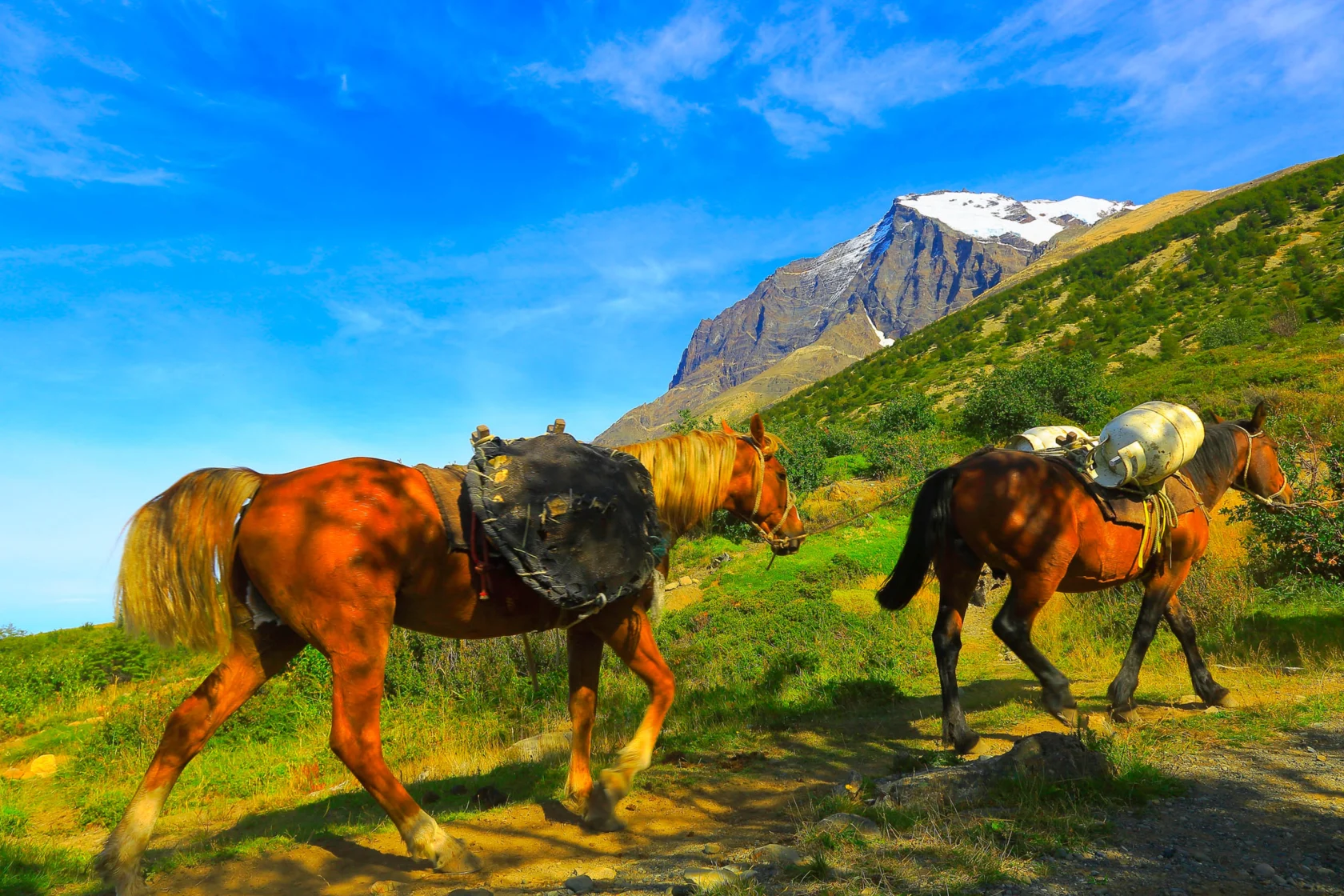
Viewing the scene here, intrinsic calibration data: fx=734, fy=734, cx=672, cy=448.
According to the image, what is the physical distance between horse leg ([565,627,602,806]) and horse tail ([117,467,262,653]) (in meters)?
2.11

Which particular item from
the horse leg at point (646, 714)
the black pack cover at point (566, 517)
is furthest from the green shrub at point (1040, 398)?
the black pack cover at point (566, 517)

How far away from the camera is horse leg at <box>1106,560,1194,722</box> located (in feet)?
20.8

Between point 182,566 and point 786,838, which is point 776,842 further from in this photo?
point 182,566

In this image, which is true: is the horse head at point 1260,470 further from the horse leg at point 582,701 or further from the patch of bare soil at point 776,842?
the horse leg at point 582,701

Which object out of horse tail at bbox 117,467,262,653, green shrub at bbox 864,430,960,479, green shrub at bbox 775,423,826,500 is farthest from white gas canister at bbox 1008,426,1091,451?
green shrub at bbox 864,430,960,479

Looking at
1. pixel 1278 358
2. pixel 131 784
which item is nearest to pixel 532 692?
pixel 131 784

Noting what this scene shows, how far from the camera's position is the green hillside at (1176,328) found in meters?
20.7

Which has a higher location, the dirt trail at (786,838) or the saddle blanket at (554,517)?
the saddle blanket at (554,517)

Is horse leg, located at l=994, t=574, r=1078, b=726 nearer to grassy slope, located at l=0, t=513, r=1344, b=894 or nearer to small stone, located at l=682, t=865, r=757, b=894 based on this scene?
grassy slope, located at l=0, t=513, r=1344, b=894

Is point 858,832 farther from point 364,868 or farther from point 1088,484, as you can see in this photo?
point 1088,484

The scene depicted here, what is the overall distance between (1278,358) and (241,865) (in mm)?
27253

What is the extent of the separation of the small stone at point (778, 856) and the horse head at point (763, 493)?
2674mm

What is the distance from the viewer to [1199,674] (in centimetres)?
652

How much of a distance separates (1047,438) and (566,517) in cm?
507
